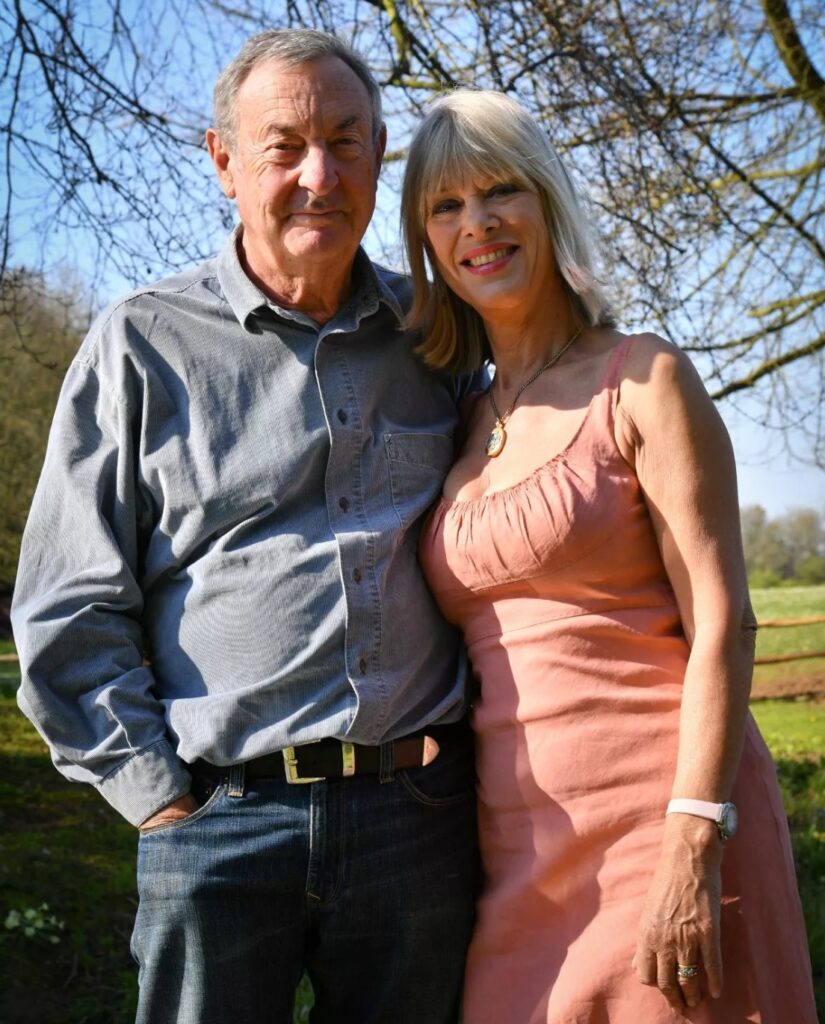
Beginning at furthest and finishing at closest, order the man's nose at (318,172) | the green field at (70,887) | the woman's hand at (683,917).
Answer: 1. the green field at (70,887)
2. the man's nose at (318,172)
3. the woman's hand at (683,917)

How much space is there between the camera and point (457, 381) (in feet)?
8.33

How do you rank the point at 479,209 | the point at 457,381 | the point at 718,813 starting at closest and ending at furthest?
the point at 718,813, the point at 479,209, the point at 457,381

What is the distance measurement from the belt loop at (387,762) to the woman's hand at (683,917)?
1.60 ft

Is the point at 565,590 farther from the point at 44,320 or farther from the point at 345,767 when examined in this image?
the point at 44,320

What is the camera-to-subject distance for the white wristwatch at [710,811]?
1.89 m

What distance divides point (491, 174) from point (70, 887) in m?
3.20

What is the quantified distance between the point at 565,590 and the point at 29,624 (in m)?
0.97

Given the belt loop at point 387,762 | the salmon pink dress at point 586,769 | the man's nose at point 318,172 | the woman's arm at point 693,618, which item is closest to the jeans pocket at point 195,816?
the belt loop at point 387,762

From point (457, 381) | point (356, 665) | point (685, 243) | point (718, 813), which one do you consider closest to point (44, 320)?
point (685, 243)

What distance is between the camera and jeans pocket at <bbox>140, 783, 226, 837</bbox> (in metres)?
1.97

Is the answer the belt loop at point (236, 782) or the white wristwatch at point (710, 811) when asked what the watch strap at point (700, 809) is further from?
the belt loop at point (236, 782)

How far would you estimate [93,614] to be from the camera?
2016mm

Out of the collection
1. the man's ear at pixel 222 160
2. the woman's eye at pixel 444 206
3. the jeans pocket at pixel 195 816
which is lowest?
the jeans pocket at pixel 195 816

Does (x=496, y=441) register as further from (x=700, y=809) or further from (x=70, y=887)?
(x=70, y=887)
